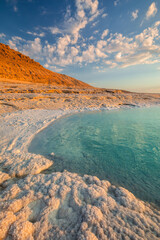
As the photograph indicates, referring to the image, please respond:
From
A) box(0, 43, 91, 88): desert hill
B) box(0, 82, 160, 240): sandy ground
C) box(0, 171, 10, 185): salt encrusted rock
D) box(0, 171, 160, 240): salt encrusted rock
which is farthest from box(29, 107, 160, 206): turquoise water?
box(0, 43, 91, 88): desert hill

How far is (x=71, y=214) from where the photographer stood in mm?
1718

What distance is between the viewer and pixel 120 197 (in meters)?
2.06

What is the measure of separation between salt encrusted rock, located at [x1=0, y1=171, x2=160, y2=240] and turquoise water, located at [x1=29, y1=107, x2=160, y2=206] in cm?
75

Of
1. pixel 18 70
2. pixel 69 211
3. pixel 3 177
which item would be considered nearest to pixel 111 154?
pixel 69 211

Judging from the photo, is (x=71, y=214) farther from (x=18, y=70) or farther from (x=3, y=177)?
(x=18, y=70)

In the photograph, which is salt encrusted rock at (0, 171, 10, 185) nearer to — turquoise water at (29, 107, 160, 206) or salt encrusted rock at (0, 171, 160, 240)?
salt encrusted rock at (0, 171, 160, 240)

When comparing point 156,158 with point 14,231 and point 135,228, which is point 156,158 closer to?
point 135,228

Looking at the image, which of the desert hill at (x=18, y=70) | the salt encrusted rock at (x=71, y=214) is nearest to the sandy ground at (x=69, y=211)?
the salt encrusted rock at (x=71, y=214)

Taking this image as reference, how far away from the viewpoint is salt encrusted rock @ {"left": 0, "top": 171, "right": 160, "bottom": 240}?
1.43 metres

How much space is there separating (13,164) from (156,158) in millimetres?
4768

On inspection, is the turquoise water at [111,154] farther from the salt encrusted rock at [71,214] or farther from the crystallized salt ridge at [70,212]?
the salt encrusted rock at [71,214]

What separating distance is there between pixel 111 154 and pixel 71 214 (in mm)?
2685

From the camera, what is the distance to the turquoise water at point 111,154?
2.84 m

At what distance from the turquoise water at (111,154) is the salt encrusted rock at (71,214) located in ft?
2.46
